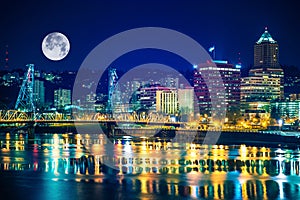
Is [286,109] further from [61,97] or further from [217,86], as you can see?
[61,97]

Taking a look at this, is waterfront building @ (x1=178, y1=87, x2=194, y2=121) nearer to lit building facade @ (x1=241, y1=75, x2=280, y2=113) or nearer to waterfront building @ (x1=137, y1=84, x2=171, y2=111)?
waterfront building @ (x1=137, y1=84, x2=171, y2=111)

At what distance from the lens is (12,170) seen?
2391cm

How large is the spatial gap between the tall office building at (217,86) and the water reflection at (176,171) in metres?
50.3

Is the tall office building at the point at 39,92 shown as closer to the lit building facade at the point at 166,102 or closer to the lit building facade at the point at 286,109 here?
the lit building facade at the point at 166,102

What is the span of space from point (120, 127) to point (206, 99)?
24622mm

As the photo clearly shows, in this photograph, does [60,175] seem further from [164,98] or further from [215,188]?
[164,98]

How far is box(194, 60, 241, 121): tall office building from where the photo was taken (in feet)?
272

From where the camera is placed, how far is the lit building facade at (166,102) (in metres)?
87.2

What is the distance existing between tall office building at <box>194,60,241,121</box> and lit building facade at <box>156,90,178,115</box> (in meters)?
3.64

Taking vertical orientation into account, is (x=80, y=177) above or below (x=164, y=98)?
below

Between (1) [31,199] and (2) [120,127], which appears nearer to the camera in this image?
(1) [31,199]

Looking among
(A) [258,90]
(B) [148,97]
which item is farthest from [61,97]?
(A) [258,90]

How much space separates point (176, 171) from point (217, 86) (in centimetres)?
6234

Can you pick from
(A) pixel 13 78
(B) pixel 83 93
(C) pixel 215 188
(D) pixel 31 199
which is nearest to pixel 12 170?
(D) pixel 31 199
